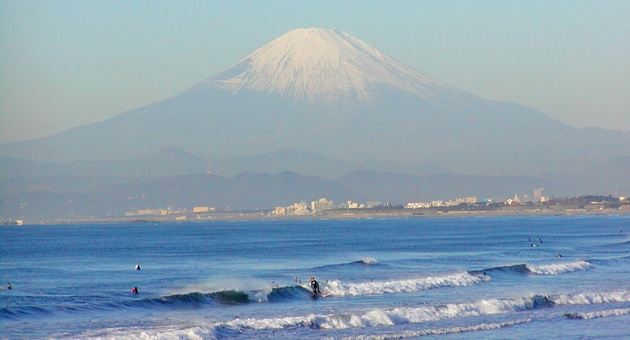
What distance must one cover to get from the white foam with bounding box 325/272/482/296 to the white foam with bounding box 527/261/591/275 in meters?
7.68

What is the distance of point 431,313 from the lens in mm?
36656

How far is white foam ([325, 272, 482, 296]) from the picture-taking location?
44625 millimetres

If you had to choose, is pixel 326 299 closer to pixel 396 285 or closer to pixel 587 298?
pixel 396 285

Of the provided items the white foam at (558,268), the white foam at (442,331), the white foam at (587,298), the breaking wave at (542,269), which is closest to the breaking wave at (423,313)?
the white foam at (587,298)

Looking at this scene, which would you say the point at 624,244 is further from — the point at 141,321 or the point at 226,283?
the point at 141,321

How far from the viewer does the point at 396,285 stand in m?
46.1

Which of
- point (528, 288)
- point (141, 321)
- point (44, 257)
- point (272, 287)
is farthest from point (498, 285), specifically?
point (44, 257)

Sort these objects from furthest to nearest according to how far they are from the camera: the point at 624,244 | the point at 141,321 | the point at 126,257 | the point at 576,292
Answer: the point at 624,244
the point at 126,257
the point at 576,292
the point at 141,321

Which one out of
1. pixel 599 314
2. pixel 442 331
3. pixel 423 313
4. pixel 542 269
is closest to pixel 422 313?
pixel 423 313

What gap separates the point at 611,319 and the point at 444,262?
28.1 m

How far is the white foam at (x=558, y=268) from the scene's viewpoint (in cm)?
5592

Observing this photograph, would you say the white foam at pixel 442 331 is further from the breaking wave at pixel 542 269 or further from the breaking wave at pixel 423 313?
the breaking wave at pixel 542 269

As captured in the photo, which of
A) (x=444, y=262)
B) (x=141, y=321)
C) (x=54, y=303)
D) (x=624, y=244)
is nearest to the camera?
(x=141, y=321)

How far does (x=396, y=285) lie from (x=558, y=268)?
604 inches
